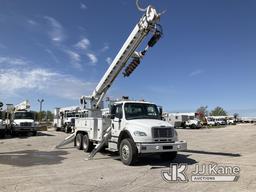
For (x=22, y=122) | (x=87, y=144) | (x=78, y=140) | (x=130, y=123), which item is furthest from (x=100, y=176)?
(x=22, y=122)

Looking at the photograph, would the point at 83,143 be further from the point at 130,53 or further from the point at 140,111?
the point at 130,53

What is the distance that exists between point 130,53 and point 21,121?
18542mm

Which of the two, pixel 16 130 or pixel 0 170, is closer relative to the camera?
pixel 0 170

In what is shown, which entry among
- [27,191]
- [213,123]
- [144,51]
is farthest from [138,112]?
[213,123]

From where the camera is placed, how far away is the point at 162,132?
39.7 feet

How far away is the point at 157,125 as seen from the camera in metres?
12.1

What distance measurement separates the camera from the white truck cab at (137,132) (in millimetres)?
11781

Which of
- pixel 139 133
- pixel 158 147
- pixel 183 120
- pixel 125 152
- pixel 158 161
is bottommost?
pixel 158 161

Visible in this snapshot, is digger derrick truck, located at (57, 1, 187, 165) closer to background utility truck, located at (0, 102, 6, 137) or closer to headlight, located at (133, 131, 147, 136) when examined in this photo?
headlight, located at (133, 131, 147, 136)

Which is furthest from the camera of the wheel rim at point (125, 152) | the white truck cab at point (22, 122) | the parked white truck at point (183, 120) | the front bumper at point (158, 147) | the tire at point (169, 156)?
the parked white truck at point (183, 120)

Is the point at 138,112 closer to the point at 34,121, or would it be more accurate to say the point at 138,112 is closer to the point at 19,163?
the point at 19,163

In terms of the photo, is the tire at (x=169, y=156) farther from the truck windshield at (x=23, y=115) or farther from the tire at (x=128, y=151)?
the truck windshield at (x=23, y=115)

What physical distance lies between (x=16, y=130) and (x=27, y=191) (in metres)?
23.5

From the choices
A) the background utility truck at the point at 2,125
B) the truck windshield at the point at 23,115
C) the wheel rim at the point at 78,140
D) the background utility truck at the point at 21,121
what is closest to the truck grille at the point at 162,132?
the wheel rim at the point at 78,140
